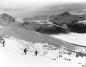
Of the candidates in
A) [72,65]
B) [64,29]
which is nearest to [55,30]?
[64,29]

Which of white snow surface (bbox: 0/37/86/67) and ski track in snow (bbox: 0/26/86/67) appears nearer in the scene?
white snow surface (bbox: 0/37/86/67)

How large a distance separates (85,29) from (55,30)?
23683mm

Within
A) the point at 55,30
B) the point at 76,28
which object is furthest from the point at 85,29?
the point at 55,30

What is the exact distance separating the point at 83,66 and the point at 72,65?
1873 millimetres

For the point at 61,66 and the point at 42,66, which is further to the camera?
the point at 61,66

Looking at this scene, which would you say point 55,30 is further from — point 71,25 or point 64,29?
point 71,25

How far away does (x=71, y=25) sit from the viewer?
193 metres

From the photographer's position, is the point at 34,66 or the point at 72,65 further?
the point at 72,65

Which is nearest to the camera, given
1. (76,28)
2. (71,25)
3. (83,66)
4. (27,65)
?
(27,65)

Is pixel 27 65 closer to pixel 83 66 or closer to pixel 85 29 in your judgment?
pixel 83 66

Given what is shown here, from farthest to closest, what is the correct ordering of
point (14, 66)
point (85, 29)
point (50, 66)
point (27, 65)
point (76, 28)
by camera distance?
point (76, 28) → point (85, 29) → point (50, 66) → point (27, 65) → point (14, 66)

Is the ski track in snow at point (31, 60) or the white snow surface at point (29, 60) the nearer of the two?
the white snow surface at point (29, 60)

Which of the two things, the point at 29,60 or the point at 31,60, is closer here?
the point at 29,60

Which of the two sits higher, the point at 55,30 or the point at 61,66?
the point at 61,66
